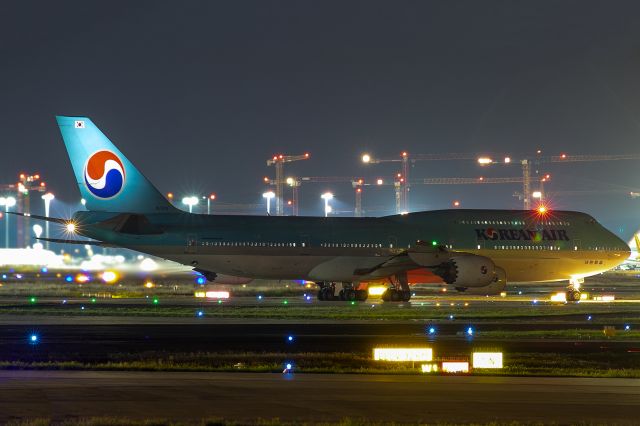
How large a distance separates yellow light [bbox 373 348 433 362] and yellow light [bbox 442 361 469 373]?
1888 millimetres

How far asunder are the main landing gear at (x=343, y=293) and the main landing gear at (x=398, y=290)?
5.54ft

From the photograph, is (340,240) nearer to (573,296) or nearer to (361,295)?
(361,295)

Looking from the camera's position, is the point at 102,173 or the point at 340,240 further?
the point at 340,240

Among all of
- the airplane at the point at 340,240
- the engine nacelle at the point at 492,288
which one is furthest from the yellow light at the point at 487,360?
the engine nacelle at the point at 492,288

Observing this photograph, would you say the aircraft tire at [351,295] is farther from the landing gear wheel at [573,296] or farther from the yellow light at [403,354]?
the yellow light at [403,354]

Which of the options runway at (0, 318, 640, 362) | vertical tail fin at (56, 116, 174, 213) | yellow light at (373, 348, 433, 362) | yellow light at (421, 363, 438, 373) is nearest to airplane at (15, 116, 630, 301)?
vertical tail fin at (56, 116, 174, 213)

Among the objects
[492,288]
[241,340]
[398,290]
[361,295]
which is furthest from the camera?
[361,295]

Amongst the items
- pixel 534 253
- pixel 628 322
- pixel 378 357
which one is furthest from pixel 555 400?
pixel 534 253

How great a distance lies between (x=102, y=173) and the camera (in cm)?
5091

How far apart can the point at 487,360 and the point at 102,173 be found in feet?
101

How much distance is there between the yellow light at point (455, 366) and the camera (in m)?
23.8

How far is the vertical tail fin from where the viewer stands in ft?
164

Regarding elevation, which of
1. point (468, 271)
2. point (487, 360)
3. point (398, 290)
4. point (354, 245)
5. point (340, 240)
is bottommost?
point (487, 360)

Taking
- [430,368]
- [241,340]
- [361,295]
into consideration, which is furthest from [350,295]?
[430,368]
